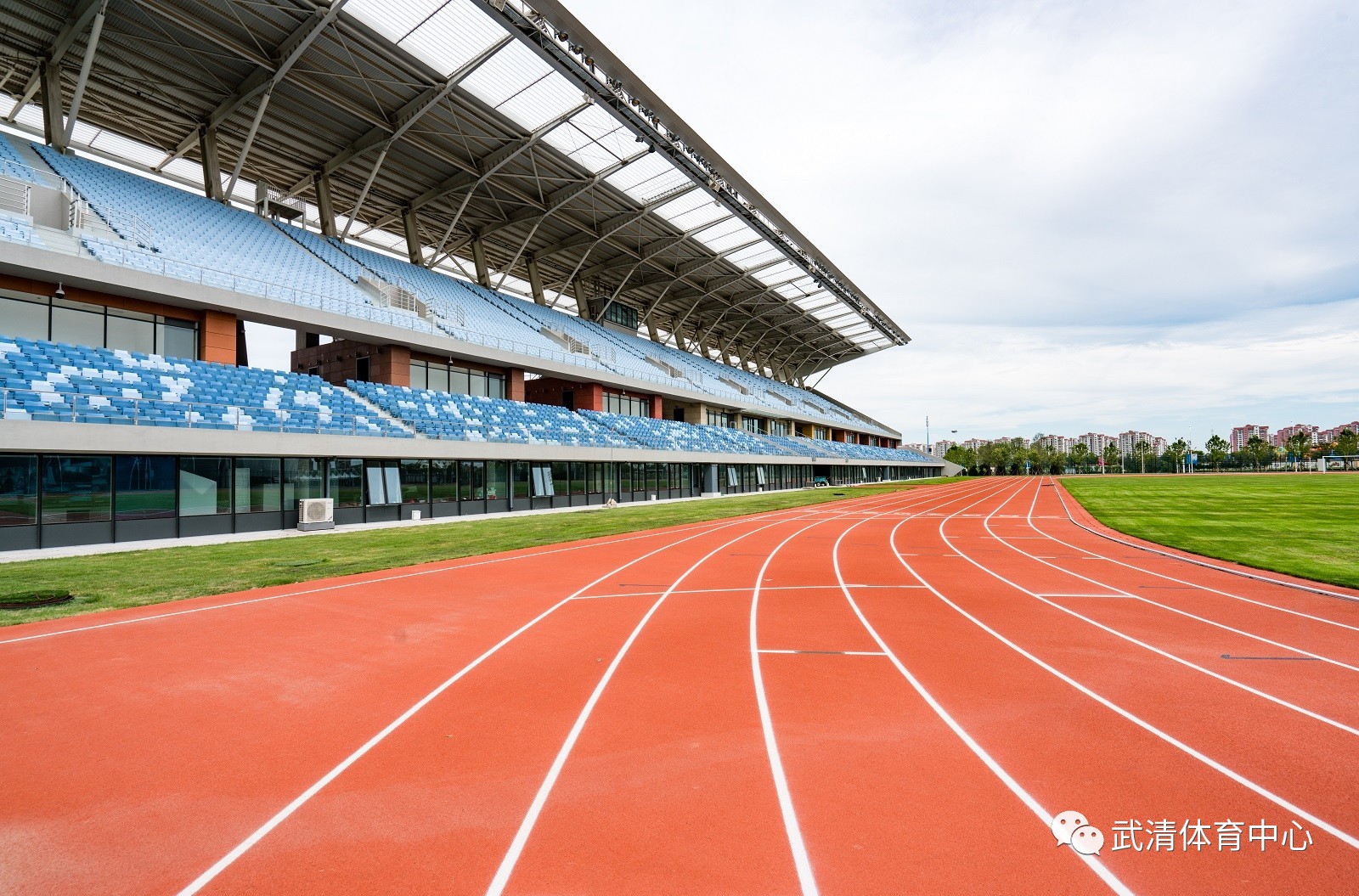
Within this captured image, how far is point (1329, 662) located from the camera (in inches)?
269

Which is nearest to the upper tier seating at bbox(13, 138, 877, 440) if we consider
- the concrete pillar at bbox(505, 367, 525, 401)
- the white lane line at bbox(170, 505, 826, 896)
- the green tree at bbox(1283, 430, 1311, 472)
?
the concrete pillar at bbox(505, 367, 525, 401)

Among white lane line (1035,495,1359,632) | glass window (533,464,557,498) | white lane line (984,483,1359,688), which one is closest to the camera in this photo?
white lane line (984,483,1359,688)

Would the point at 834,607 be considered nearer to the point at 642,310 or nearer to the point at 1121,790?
the point at 1121,790

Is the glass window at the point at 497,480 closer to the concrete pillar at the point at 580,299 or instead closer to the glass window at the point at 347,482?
the glass window at the point at 347,482

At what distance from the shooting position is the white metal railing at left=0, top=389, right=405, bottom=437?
601 inches

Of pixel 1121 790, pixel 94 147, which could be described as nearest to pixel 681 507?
pixel 1121 790

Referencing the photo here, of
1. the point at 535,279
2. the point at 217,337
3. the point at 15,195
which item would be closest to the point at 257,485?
the point at 217,337

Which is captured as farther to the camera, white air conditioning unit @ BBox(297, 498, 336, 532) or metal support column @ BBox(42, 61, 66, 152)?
metal support column @ BBox(42, 61, 66, 152)

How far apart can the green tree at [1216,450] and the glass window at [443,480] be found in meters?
160

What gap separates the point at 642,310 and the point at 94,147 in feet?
124

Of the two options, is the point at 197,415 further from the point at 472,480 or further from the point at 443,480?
the point at 472,480

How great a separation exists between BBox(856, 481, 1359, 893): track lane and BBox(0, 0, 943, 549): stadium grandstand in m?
20.5

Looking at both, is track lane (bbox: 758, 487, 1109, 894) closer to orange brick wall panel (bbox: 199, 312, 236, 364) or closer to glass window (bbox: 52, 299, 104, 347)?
orange brick wall panel (bbox: 199, 312, 236, 364)

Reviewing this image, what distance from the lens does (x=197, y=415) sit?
714 inches
